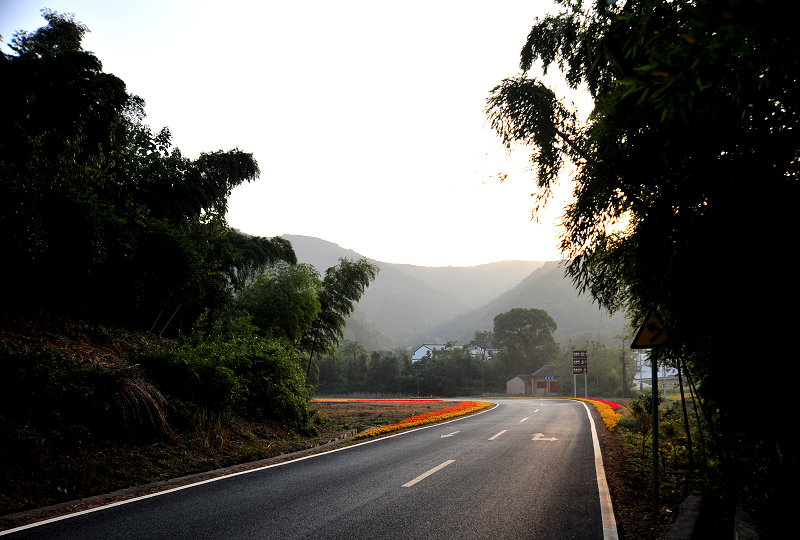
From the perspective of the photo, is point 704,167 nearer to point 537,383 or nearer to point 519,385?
point 537,383

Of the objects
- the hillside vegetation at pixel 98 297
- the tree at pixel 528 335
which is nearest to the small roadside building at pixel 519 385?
the tree at pixel 528 335

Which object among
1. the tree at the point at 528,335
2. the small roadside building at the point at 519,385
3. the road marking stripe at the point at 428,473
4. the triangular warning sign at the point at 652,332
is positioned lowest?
the small roadside building at the point at 519,385

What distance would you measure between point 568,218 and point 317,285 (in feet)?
55.6

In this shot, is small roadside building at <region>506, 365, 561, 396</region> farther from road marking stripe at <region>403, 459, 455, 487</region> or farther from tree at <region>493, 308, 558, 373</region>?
road marking stripe at <region>403, 459, 455, 487</region>

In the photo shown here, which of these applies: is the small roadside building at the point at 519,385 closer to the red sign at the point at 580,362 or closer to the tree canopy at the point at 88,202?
the red sign at the point at 580,362

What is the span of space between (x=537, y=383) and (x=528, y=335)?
13.8 metres

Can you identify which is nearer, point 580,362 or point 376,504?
point 376,504

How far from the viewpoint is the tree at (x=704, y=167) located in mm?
2387

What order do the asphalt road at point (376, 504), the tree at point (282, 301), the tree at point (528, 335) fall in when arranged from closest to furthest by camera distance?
the asphalt road at point (376, 504), the tree at point (282, 301), the tree at point (528, 335)

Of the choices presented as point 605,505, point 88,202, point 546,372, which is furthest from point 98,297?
point 546,372

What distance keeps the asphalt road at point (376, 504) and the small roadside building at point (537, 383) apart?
76950 millimetres

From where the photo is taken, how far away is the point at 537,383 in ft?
277

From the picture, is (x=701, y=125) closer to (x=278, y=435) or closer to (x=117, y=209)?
(x=278, y=435)

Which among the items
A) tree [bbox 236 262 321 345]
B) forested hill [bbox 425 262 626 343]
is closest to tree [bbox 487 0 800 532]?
tree [bbox 236 262 321 345]
